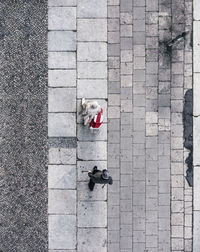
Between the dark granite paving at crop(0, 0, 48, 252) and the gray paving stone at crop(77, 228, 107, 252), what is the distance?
0.70m

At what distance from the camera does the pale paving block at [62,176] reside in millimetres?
6844

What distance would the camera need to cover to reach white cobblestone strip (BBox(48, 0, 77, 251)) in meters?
6.82

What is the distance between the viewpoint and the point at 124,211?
687 centimetres

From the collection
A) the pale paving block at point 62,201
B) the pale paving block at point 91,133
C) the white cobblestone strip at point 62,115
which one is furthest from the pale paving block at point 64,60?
the pale paving block at point 62,201

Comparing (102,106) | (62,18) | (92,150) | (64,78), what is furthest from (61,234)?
(62,18)

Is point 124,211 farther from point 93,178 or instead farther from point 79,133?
point 79,133

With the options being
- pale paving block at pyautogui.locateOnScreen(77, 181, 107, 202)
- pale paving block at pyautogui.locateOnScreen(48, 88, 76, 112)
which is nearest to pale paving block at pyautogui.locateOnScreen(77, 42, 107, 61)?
pale paving block at pyautogui.locateOnScreen(48, 88, 76, 112)

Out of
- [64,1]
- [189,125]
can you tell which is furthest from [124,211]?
[64,1]

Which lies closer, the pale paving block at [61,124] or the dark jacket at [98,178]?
the dark jacket at [98,178]

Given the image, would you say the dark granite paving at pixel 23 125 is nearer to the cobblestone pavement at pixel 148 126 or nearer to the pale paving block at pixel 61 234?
the pale paving block at pixel 61 234

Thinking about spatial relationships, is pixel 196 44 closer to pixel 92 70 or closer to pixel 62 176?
pixel 92 70

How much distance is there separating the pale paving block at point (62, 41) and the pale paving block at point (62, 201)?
2754mm

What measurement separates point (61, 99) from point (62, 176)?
1486 millimetres

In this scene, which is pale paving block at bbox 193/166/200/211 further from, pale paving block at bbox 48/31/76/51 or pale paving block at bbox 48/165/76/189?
pale paving block at bbox 48/31/76/51
